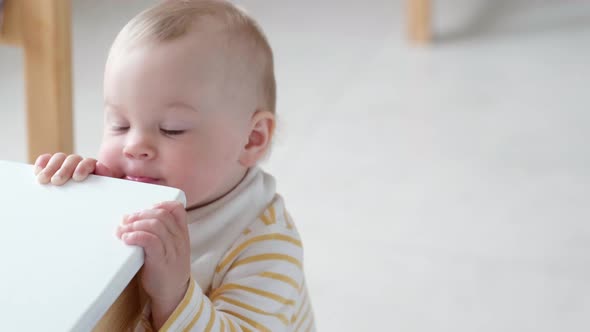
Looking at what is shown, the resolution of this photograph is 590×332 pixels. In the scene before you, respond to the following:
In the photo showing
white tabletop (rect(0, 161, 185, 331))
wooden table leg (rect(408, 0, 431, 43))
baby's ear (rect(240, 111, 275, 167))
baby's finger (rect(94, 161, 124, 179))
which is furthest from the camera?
wooden table leg (rect(408, 0, 431, 43))

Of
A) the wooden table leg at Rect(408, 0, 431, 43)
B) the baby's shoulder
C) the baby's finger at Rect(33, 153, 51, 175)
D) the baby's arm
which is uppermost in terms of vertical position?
the baby's finger at Rect(33, 153, 51, 175)

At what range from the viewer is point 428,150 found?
81.0 inches

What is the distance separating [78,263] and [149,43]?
13.1 inches

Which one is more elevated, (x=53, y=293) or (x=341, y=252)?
(x=53, y=293)

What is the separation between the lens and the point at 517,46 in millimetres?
2523

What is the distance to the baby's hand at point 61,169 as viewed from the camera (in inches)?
28.0

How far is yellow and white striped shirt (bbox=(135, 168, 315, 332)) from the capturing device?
856mm

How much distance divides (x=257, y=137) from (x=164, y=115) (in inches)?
5.2

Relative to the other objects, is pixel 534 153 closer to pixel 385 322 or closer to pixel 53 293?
pixel 385 322

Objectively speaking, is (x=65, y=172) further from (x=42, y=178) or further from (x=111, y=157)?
(x=111, y=157)

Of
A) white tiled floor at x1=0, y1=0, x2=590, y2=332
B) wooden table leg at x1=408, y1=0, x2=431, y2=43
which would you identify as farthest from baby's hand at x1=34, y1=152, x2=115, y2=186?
wooden table leg at x1=408, y1=0, x2=431, y2=43

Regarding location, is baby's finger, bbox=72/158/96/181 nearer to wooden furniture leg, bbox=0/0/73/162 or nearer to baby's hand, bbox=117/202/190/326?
baby's hand, bbox=117/202/190/326

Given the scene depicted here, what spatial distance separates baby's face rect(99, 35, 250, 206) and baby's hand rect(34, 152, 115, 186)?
0.34 feet

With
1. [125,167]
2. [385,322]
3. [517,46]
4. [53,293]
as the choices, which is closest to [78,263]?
[53,293]
